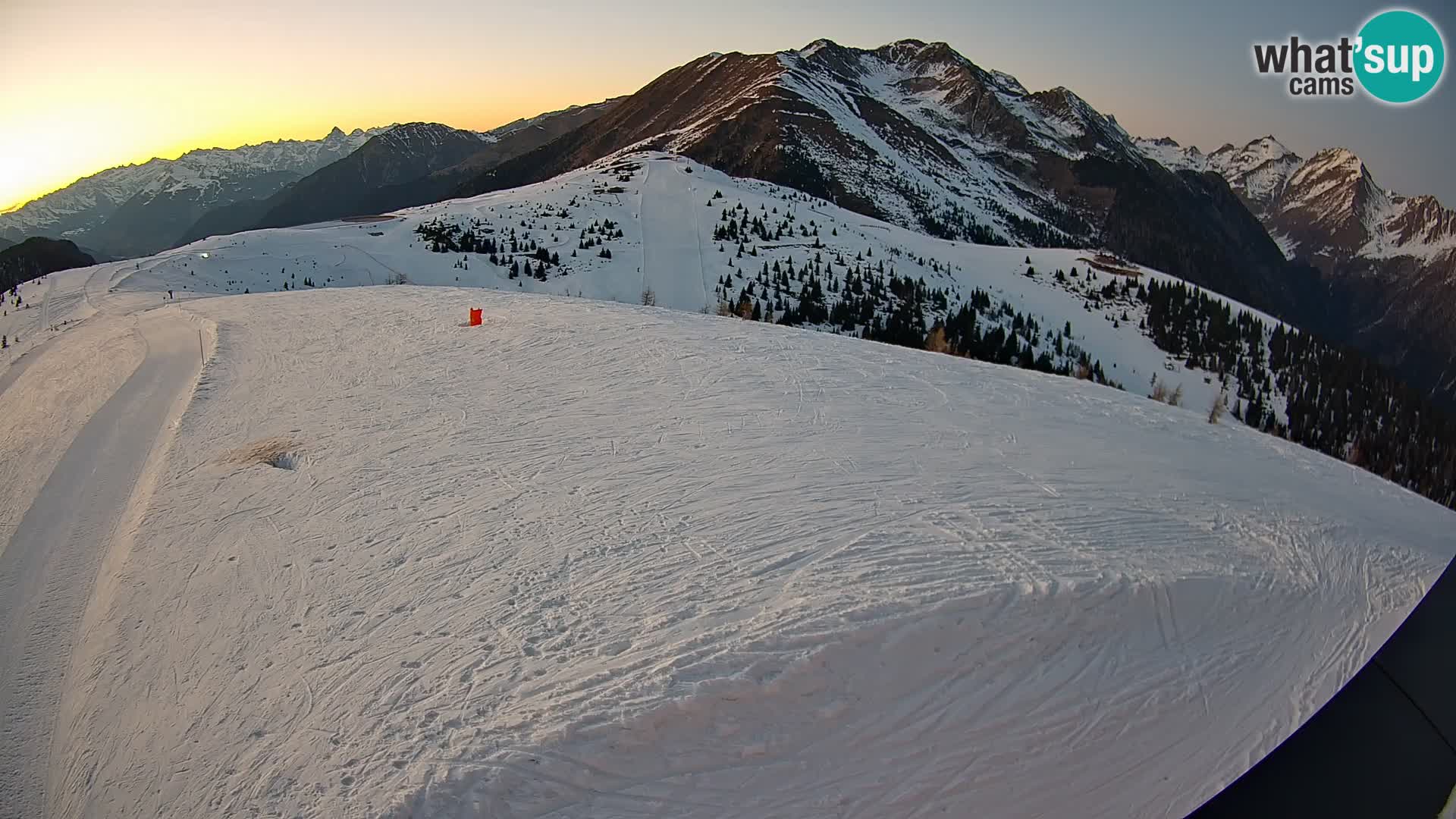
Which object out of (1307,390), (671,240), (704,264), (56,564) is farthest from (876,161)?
(56,564)

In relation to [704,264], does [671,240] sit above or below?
above

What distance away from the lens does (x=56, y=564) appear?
24.6ft

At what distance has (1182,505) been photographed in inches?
294

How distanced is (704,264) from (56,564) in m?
28.6

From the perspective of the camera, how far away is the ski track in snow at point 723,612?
4445 mm

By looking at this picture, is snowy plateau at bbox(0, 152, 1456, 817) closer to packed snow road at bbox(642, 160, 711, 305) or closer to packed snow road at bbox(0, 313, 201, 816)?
packed snow road at bbox(0, 313, 201, 816)

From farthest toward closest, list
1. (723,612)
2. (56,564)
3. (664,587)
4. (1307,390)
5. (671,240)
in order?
(1307,390), (671,240), (56,564), (664,587), (723,612)

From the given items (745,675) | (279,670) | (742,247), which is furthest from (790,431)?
(742,247)

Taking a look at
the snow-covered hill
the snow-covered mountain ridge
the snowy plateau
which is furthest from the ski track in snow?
the snow-covered mountain ridge

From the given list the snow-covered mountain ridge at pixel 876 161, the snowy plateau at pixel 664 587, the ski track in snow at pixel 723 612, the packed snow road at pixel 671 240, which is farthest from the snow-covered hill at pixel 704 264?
the snow-covered mountain ridge at pixel 876 161

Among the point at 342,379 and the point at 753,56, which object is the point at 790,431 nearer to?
the point at 342,379

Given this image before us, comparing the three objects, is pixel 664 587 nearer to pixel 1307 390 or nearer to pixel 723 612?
pixel 723 612

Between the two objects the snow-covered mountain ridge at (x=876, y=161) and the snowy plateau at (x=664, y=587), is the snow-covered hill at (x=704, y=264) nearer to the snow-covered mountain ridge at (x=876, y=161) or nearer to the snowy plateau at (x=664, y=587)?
the snowy plateau at (x=664, y=587)

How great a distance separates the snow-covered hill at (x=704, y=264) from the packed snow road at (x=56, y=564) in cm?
1663
